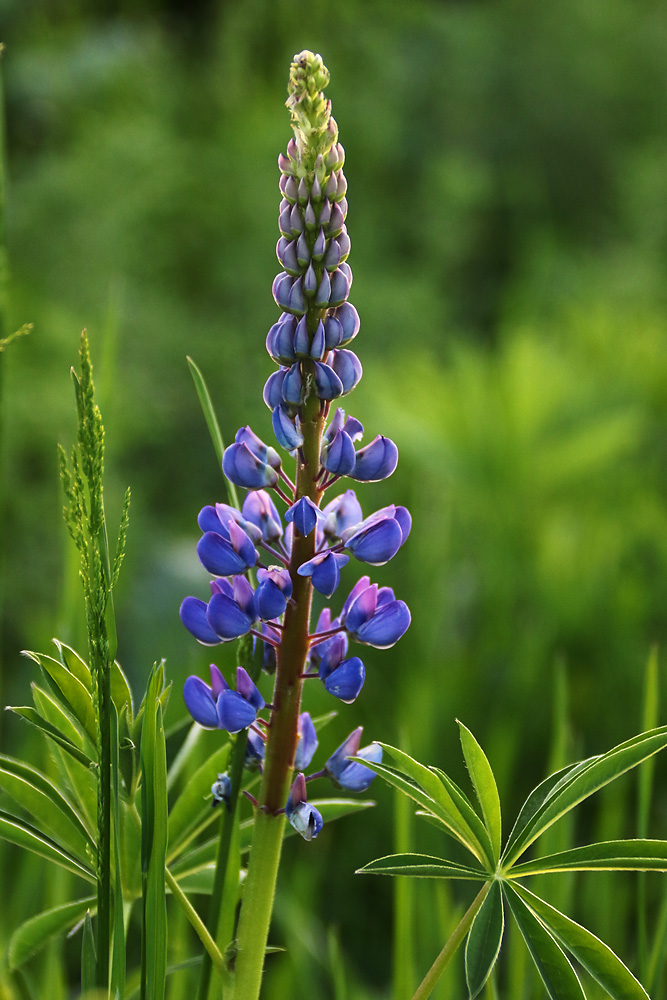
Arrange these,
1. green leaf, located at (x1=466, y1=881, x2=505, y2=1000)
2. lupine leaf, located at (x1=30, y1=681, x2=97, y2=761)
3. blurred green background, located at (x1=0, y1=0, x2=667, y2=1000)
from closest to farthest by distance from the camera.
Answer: green leaf, located at (x1=466, y1=881, x2=505, y2=1000), lupine leaf, located at (x1=30, y1=681, x2=97, y2=761), blurred green background, located at (x1=0, y1=0, x2=667, y2=1000)

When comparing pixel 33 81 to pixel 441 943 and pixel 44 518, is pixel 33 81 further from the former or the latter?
pixel 441 943

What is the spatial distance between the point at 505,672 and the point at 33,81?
75.7 inches

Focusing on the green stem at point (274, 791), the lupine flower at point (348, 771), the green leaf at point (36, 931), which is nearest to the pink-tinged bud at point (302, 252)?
the green stem at point (274, 791)

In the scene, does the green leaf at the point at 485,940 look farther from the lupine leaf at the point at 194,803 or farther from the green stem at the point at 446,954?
the lupine leaf at the point at 194,803

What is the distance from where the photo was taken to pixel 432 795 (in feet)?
1.50

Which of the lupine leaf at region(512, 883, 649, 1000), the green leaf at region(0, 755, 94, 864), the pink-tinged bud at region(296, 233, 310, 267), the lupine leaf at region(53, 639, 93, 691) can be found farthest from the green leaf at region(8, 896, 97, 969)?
the pink-tinged bud at region(296, 233, 310, 267)

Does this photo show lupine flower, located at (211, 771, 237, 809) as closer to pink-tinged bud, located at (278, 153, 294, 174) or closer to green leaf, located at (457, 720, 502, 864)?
green leaf, located at (457, 720, 502, 864)

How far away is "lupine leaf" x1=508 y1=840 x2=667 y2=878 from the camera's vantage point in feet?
1.40

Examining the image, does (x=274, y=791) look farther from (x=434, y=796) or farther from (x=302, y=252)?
(x=302, y=252)

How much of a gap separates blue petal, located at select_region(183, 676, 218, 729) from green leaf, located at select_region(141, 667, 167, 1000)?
0.02 m

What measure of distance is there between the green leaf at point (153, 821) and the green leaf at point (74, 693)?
0.03 meters

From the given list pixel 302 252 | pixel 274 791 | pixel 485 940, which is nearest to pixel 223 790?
pixel 274 791

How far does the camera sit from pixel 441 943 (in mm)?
871

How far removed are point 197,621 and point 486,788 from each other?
160 millimetres
